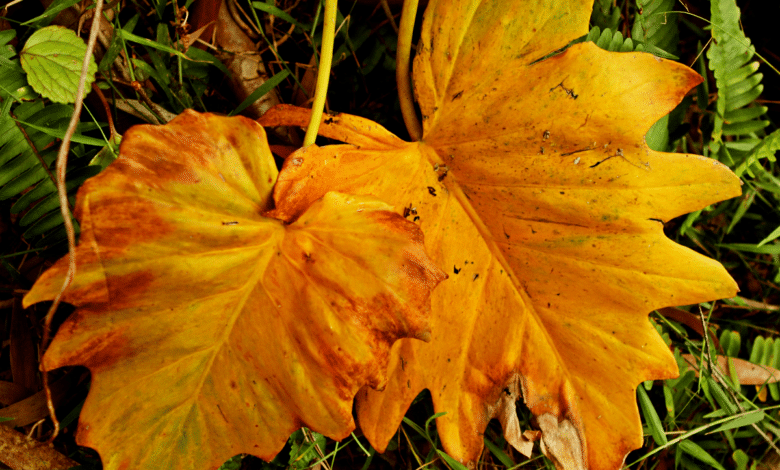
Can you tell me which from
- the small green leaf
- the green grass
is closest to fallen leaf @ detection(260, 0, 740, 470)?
the green grass

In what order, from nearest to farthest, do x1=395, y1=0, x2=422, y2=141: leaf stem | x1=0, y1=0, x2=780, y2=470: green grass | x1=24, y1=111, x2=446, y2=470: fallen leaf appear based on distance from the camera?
x1=24, y1=111, x2=446, y2=470: fallen leaf, x1=395, y1=0, x2=422, y2=141: leaf stem, x1=0, y1=0, x2=780, y2=470: green grass

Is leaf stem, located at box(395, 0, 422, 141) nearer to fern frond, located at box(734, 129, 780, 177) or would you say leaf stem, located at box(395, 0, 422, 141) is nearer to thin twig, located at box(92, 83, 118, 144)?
thin twig, located at box(92, 83, 118, 144)

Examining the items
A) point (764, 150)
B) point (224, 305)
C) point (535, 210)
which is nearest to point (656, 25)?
point (764, 150)

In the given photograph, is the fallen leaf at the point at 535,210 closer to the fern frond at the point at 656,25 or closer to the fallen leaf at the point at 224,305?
the fallen leaf at the point at 224,305

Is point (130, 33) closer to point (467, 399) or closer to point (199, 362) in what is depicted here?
point (199, 362)

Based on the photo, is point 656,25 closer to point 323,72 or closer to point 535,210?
point 535,210

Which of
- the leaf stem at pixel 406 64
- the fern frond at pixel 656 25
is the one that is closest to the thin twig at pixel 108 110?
the leaf stem at pixel 406 64

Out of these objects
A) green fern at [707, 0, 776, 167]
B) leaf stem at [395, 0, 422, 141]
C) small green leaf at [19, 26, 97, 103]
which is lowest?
green fern at [707, 0, 776, 167]
